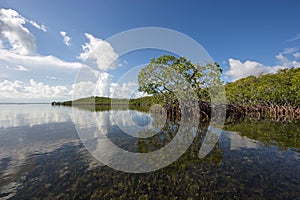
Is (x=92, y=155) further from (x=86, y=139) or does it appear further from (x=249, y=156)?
(x=249, y=156)

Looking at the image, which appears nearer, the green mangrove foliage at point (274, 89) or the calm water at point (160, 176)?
the calm water at point (160, 176)

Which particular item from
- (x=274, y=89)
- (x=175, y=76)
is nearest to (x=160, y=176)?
(x=175, y=76)

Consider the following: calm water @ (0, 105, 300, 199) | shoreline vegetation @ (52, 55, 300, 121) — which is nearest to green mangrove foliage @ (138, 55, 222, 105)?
shoreline vegetation @ (52, 55, 300, 121)

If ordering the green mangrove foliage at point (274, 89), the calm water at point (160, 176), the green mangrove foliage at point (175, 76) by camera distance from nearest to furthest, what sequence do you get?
1. the calm water at point (160, 176)
2. the green mangrove foliage at point (175, 76)
3. the green mangrove foliage at point (274, 89)

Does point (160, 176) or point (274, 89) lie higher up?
point (274, 89)

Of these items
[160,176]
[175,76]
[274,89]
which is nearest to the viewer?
[160,176]

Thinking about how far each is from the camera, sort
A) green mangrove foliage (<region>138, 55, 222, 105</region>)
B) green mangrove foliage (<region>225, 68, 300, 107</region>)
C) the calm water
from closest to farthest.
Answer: the calm water, green mangrove foliage (<region>138, 55, 222, 105</region>), green mangrove foliage (<region>225, 68, 300, 107</region>)

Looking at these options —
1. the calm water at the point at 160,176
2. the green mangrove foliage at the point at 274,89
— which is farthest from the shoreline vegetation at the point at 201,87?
the calm water at the point at 160,176

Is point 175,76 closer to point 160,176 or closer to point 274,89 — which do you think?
point 160,176

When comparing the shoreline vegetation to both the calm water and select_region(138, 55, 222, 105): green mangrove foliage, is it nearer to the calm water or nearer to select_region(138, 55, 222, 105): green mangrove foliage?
select_region(138, 55, 222, 105): green mangrove foliage

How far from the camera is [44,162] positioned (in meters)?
8.66

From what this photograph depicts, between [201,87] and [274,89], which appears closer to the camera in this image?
[201,87]

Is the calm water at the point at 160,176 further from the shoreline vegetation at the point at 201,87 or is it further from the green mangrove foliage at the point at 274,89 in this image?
the green mangrove foliage at the point at 274,89

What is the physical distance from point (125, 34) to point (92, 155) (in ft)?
36.3
